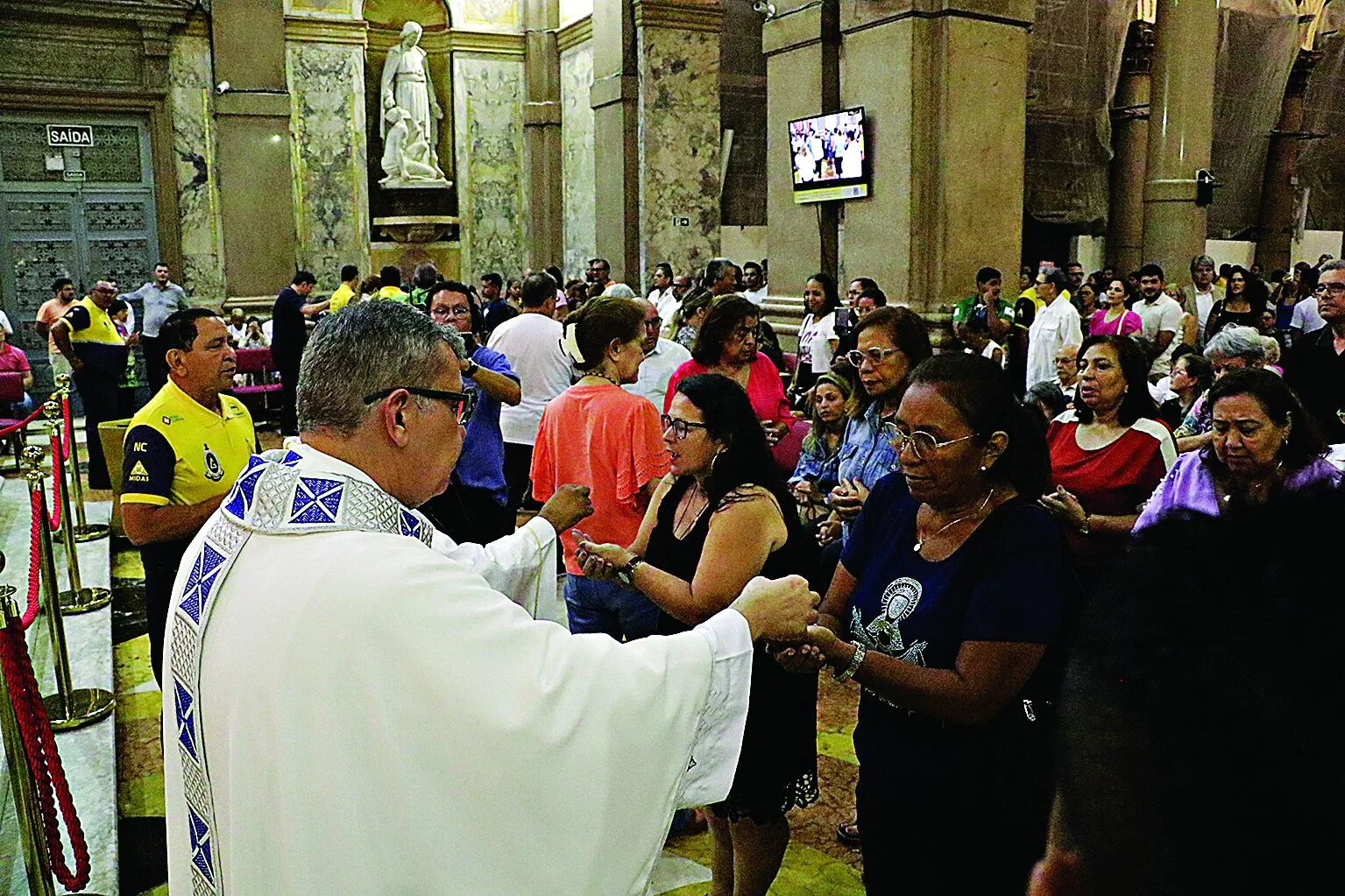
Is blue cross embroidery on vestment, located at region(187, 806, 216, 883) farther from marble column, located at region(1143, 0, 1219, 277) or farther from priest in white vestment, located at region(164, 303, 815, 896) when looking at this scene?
marble column, located at region(1143, 0, 1219, 277)

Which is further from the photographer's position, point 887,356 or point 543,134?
point 543,134

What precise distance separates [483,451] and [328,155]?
11675mm

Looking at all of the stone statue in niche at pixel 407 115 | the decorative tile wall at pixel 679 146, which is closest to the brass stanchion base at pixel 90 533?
the decorative tile wall at pixel 679 146

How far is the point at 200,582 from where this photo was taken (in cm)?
183

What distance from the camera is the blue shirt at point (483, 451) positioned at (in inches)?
206

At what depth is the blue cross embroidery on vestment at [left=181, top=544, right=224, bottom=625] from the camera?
5.96 ft

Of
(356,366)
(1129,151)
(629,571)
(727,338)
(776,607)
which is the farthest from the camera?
(1129,151)

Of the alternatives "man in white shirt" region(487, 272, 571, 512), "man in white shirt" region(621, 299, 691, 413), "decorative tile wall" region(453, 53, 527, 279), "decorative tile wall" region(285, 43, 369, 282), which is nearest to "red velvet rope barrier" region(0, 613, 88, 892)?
"man in white shirt" region(487, 272, 571, 512)

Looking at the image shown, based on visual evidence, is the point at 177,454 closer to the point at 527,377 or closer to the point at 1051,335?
the point at 527,377

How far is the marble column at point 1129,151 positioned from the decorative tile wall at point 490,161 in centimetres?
1025

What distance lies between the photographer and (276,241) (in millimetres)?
14641

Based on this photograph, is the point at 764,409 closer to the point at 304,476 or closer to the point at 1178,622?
the point at 304,476

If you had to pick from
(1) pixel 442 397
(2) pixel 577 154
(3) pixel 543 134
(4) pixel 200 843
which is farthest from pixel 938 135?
(3) pixel 543 134

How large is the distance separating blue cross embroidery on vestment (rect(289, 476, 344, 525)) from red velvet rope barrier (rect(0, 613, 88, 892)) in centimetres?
175
